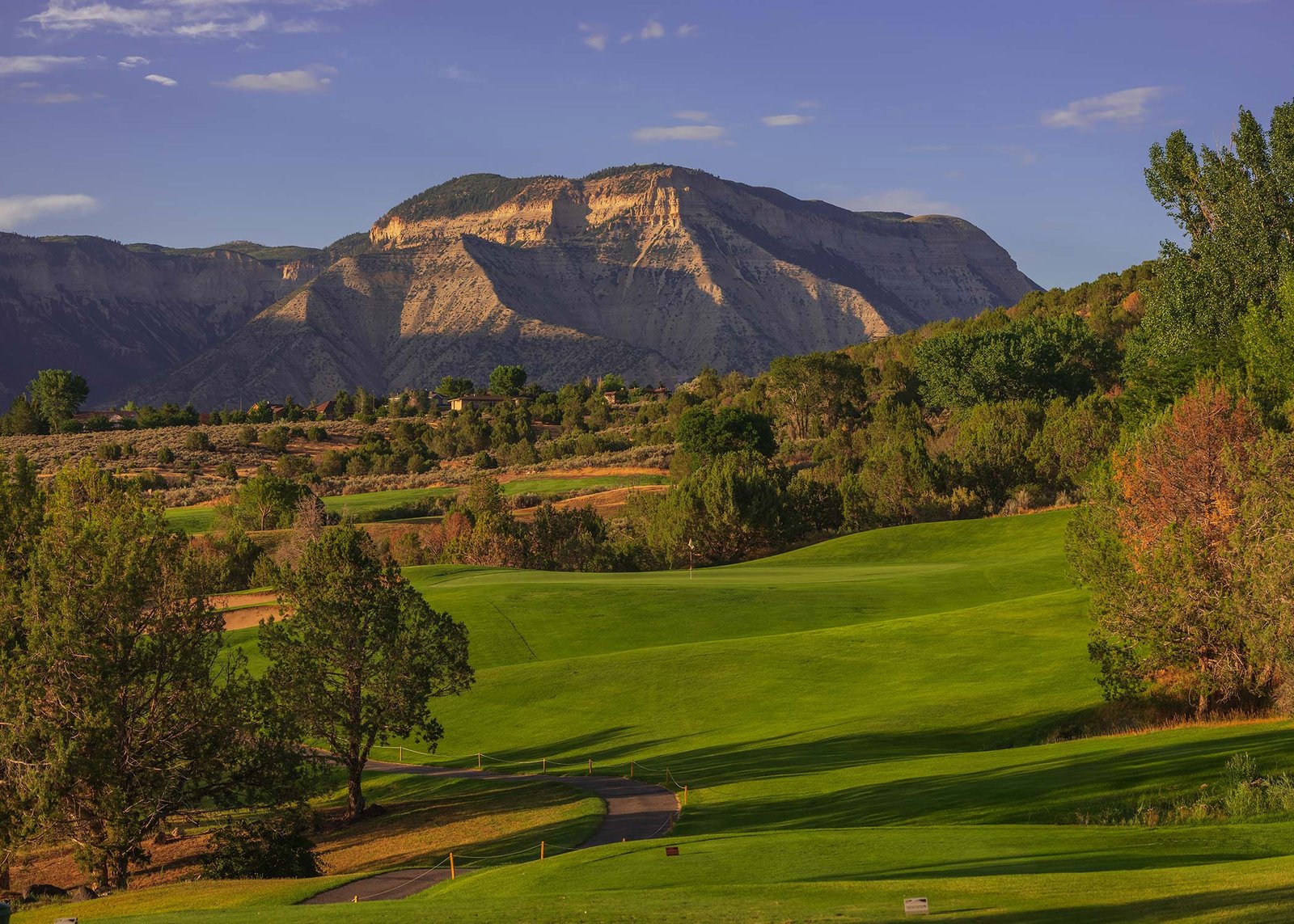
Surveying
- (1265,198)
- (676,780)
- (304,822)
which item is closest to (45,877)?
(304,822)

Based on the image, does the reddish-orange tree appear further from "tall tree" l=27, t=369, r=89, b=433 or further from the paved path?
"tall tree" l=27, t=369, r=89, b=433

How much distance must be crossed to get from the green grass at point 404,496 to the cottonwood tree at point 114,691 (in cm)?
6873

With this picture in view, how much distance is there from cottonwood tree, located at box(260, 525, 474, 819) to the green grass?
64357 mm

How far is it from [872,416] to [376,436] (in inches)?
2492

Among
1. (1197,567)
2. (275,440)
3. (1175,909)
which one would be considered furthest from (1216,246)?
(275,440)

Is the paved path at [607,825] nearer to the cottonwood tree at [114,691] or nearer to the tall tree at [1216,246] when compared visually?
the cottonwood tree at [114,691]

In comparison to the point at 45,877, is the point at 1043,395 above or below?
above

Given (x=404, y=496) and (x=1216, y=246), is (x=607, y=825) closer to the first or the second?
(x=1216, y=246)

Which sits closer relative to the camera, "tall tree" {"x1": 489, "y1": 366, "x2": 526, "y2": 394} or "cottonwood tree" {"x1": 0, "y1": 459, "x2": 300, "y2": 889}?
"cottonwood tree" {"x1": 0, "y1": 459, "x2": 300, "y2": 889}

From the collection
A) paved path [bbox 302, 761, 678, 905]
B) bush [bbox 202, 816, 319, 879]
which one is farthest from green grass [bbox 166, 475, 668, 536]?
paved path [bbox 302, 761, 678, 905]

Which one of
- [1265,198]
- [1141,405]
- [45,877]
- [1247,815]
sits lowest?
[45,877]

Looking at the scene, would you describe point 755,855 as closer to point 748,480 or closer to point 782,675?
point 782,675

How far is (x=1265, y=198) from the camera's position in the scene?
2581 inches

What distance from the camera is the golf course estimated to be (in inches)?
654
